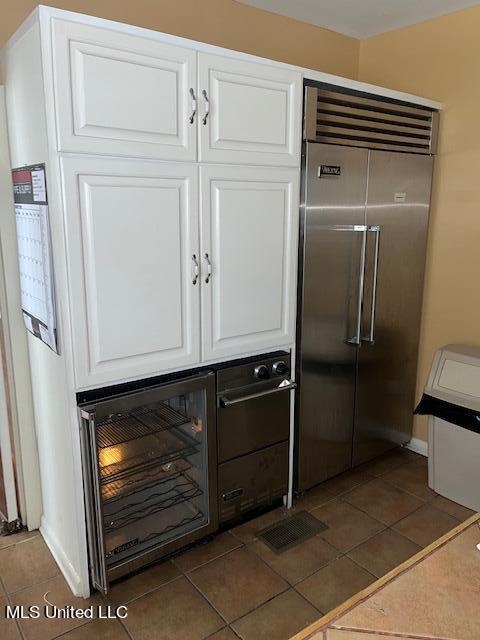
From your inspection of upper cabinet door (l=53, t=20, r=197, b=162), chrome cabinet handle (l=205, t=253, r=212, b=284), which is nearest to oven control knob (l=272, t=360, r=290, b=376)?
chrome cabinet handle (l=205, t=253, r=212, b=284)

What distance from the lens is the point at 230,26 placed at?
271cm

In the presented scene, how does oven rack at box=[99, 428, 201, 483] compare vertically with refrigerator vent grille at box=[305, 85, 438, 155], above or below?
below

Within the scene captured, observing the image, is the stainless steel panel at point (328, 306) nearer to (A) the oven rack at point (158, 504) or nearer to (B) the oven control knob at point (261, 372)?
(B) the oven control knob at point (261, 372)

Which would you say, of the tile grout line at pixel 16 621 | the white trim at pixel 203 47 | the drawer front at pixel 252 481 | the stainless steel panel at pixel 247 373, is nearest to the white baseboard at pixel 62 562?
the tile grout line at pixel 16 621

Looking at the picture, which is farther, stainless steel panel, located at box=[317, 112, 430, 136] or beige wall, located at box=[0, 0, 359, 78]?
Result: stainless steel panel, located at box=[317, 112, 430, 136]

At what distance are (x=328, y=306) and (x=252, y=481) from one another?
954mm

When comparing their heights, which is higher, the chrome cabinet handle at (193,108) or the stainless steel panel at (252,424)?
the chrome cabinet handle at (193,108)

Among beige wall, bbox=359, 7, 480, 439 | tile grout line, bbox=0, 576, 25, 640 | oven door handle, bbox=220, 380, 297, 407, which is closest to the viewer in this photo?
tile grout line, bbox=0, 576, 25, 640

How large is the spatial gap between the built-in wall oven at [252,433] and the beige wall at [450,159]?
1.19m

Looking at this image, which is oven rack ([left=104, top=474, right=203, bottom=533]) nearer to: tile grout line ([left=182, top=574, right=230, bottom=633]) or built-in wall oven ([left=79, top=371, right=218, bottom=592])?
built-in wall oven ([left=79, top=371, right=218, bottom=592])

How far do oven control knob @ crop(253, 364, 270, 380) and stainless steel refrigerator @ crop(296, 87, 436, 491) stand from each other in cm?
23

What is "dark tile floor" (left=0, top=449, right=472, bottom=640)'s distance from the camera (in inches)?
75.6

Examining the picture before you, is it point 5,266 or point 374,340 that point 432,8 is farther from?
point 5,266

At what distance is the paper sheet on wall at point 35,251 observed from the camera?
5.90 feet
